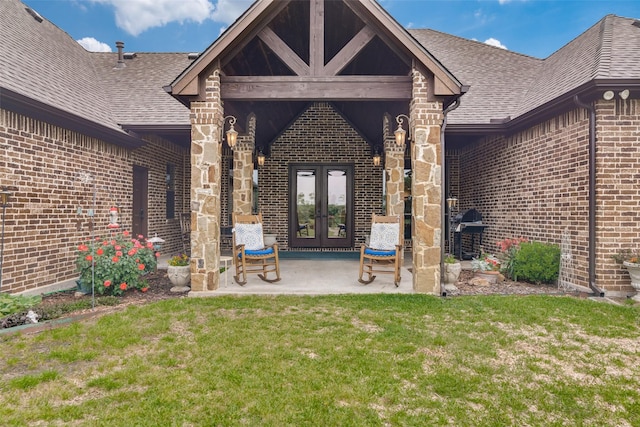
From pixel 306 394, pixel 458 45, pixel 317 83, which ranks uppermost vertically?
pixel 458 45

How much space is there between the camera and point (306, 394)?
2301 mm

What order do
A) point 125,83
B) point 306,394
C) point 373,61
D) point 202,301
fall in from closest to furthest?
point 306,394 < point 202,301 < point 373,61 < point 125,83

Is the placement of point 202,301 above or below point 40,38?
below

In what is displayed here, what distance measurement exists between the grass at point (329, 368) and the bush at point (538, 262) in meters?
1.38

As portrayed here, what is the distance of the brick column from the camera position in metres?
4.97

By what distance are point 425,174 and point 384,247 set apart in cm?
151

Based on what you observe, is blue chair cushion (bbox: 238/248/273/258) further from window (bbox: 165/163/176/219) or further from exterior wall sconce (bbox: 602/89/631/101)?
exterior wall sconce (bbox: 602/89/631/101)

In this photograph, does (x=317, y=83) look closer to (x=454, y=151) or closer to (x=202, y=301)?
(x=202, y=301)

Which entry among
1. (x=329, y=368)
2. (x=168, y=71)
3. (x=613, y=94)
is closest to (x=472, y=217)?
(x=613, y=94)

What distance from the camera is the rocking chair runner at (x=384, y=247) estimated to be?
530 centimetres

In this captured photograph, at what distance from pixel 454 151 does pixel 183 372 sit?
9.48 m

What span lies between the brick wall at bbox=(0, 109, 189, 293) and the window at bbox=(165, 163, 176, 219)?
220 cm

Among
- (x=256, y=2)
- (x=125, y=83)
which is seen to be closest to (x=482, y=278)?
(x=256, y=2)

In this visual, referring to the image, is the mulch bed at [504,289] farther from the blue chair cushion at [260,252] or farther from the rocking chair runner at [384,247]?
the blue chair cushion at [260,252]
